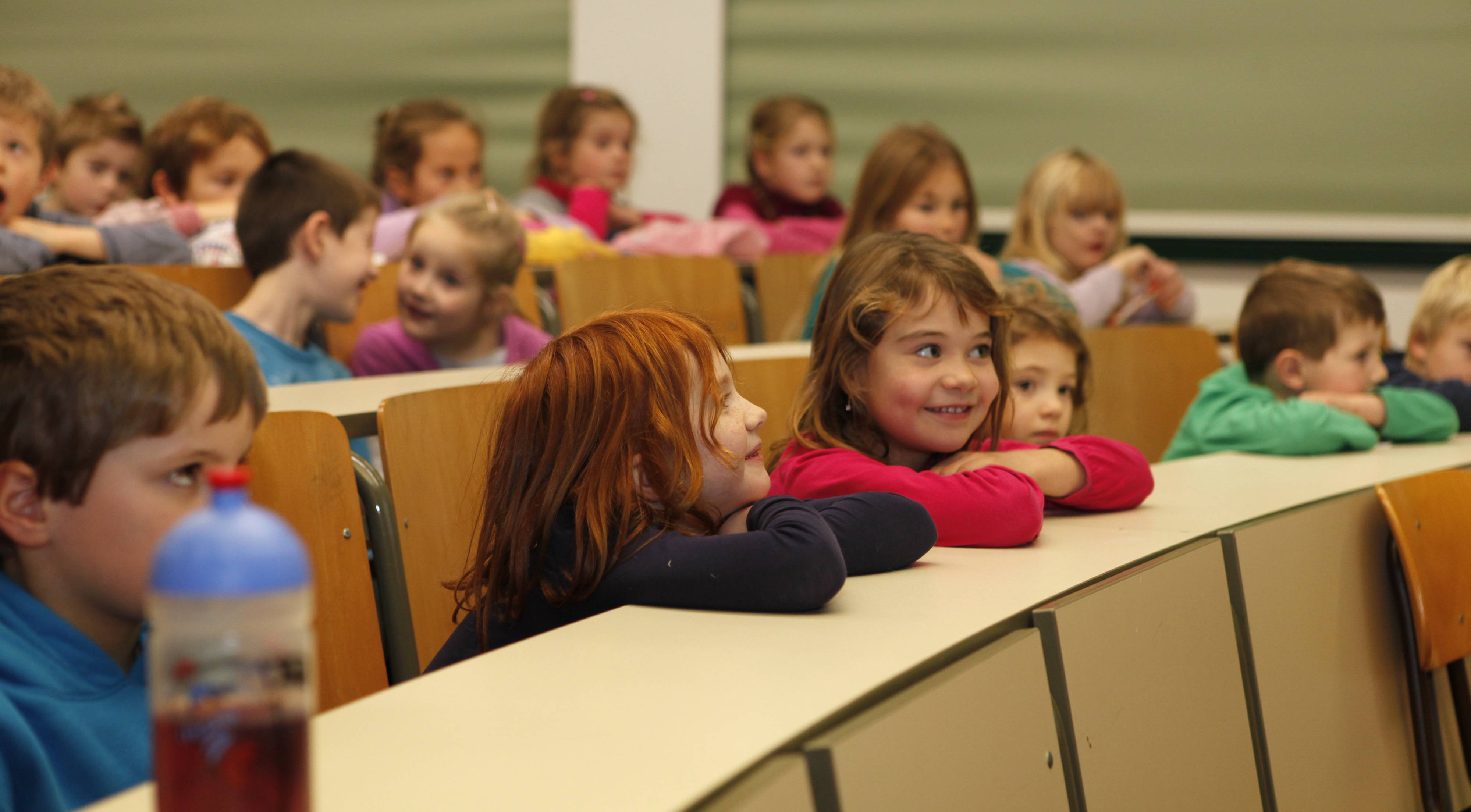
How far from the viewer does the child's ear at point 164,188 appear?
323cm

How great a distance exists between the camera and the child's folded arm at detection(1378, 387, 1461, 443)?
7.29 ft

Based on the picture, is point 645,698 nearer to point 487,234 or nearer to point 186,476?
point 186,476

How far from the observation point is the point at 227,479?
0.40m

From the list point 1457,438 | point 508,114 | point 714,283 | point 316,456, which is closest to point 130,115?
point 508,114

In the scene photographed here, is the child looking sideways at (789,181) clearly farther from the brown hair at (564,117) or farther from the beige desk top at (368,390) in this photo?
the beige desk top at (368,390)

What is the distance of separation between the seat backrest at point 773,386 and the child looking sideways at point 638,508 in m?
0.67

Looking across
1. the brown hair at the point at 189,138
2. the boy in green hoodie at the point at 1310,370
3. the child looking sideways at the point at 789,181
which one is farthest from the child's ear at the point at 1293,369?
the brown hair at the point at 189,138

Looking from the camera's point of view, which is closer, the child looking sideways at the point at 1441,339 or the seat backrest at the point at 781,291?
the child looking sideways at the point at 1441,339

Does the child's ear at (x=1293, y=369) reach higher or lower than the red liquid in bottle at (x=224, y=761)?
lower

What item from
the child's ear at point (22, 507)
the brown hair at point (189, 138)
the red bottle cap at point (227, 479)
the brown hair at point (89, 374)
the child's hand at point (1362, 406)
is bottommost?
the child's hand at point (1362, 406)

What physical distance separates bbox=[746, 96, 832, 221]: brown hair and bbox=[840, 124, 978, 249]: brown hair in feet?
3.91

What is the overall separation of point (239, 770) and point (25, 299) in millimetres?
660

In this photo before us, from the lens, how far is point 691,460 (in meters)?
1.10

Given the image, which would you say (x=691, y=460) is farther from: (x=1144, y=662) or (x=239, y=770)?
(x=239, y=770)
